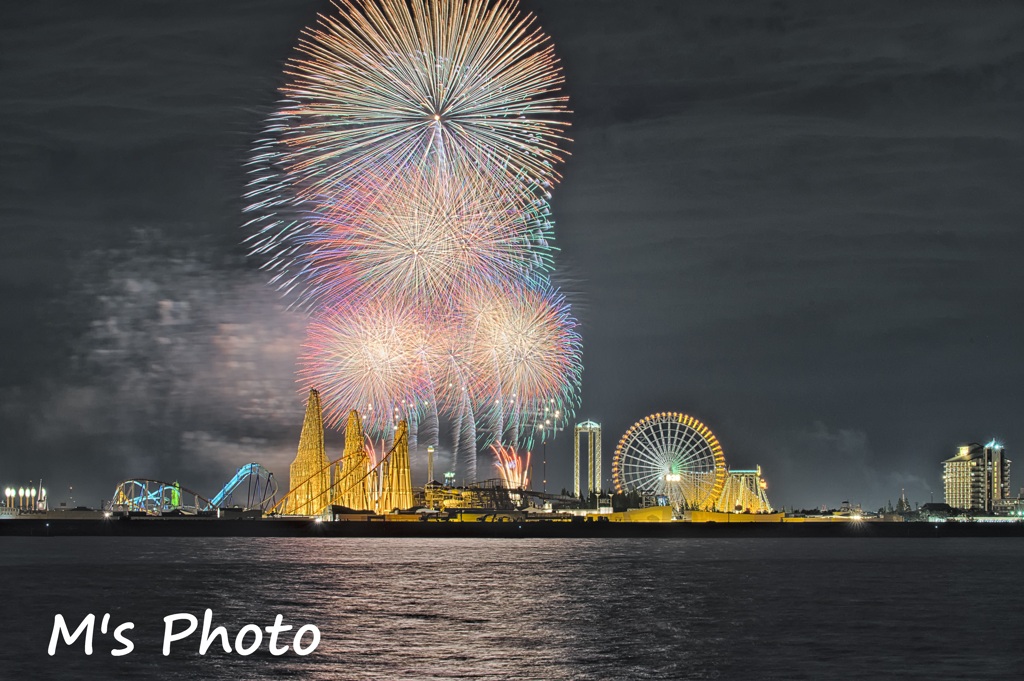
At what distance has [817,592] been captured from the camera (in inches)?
3125

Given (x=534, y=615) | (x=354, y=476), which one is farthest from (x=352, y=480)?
(x=534, y=615)

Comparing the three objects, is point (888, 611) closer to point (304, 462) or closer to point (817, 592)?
point (817, 592)

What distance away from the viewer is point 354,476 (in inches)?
7205

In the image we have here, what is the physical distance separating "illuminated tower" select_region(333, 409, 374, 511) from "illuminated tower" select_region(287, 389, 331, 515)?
257cm

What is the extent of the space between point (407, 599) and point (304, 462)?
10408cm

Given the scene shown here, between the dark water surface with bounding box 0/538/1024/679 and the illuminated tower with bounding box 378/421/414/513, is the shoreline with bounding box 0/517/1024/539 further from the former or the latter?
the dark water surface with bounding box 0/538/1024/679

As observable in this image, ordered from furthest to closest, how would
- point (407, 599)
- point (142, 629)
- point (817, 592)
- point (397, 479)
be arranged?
1. point (397, 479)
2. point (817, 592)
3. point (407, 599)
4. point (142, 629)

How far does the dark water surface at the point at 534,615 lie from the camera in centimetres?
4644

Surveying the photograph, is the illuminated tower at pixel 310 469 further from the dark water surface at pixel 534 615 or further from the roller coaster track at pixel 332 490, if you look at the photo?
the dark water surface at pixel 534 615

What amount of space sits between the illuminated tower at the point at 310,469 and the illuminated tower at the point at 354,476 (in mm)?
2569

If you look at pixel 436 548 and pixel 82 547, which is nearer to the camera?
pixel 436 548

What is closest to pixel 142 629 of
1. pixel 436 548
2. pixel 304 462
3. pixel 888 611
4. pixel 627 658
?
pixel 627 658

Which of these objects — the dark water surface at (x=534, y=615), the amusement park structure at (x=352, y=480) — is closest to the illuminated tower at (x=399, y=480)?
the amusement park structure at (x=352, y=480)

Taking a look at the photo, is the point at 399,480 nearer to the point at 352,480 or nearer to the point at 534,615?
the point at 352,480
